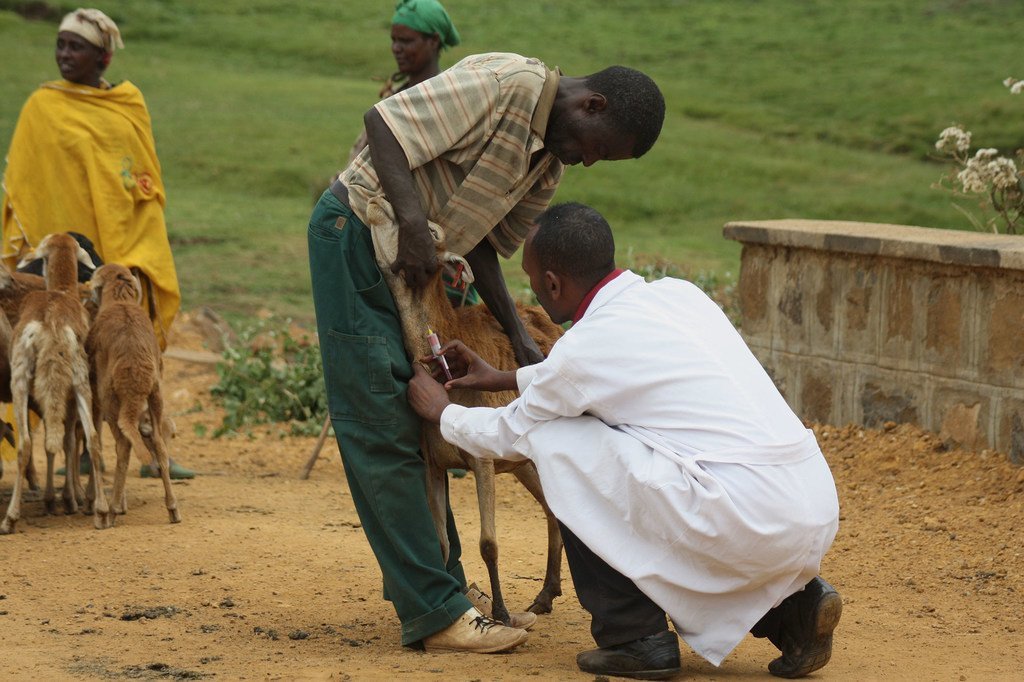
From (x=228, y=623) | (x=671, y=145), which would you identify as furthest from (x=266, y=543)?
(x=671, y=145)

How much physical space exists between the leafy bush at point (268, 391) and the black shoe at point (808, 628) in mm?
5553

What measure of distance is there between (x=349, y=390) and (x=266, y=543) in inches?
79.4

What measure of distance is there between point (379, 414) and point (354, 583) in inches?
→ 56.8

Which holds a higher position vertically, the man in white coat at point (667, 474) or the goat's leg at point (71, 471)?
the man in white coat at point (667, 474)

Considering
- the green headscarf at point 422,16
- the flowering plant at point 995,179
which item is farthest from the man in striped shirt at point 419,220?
the flowering plant at point 995,179

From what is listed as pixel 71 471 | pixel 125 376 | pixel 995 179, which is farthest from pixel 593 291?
pixel 995 179

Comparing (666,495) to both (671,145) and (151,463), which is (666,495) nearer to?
(151,463)

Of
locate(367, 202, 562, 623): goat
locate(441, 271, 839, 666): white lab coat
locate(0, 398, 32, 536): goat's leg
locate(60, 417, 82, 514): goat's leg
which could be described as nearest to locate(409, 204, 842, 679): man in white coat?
locate(441, 271, 839, 666): white lab coat

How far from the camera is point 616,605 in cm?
423

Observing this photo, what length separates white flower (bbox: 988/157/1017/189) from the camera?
7.90 meters

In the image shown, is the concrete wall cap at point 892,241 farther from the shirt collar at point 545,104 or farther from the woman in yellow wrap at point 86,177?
the woman in yellow wrap at point 86,177

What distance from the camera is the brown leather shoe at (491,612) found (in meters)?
4.98

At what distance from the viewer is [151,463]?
25.9 feet

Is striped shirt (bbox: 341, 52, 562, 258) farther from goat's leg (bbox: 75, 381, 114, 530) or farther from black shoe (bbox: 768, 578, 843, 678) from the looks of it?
goat's leg (bbox: 75, 381, 114, 530)
